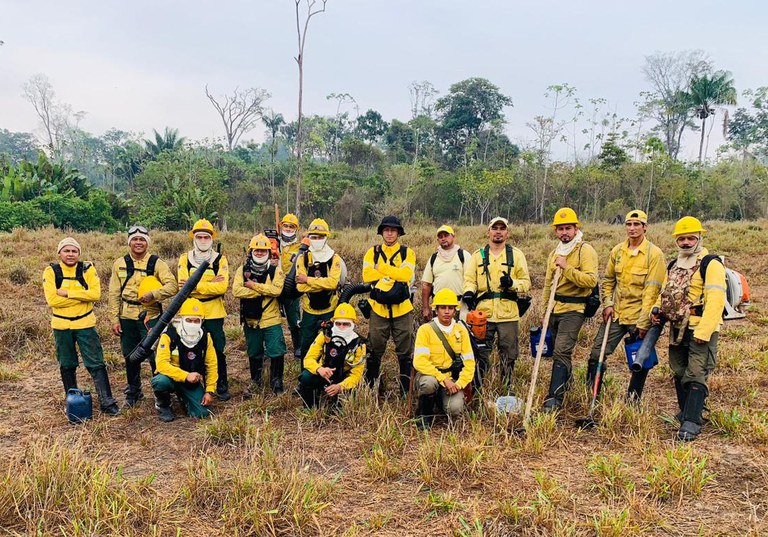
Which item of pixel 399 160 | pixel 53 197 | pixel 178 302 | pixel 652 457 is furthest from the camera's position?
pixel 399 160

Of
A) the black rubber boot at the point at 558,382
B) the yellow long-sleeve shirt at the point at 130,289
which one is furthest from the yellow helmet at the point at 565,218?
the yellow long-sleeve shirt at the point at 130,289

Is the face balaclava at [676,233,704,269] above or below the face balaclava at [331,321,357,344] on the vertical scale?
above

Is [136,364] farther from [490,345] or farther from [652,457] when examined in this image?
[652,457]

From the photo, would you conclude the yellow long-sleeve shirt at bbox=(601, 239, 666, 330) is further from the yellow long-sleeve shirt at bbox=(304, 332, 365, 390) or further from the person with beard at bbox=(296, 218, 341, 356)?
the person with beard at bbox=(296, 218, 341, 356)

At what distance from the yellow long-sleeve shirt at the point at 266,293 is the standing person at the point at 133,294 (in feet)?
2.12

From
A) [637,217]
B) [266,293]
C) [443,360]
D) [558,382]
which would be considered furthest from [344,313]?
[637,217]

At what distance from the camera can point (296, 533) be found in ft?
9.72

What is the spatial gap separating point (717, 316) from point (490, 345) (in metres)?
1.97

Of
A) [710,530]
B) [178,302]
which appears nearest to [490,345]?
[710,530]

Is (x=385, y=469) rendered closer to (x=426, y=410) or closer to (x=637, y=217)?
(x=426, y=410)

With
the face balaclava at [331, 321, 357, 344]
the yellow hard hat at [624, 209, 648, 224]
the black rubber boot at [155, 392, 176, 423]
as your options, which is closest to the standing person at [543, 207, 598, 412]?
the yellow hard hat at [624, 209, 648, 224]

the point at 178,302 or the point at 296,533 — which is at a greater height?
the point at 178,302

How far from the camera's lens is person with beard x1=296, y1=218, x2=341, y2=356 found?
5426 millimetres

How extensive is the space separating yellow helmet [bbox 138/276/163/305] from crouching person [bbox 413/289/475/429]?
2.75 m
